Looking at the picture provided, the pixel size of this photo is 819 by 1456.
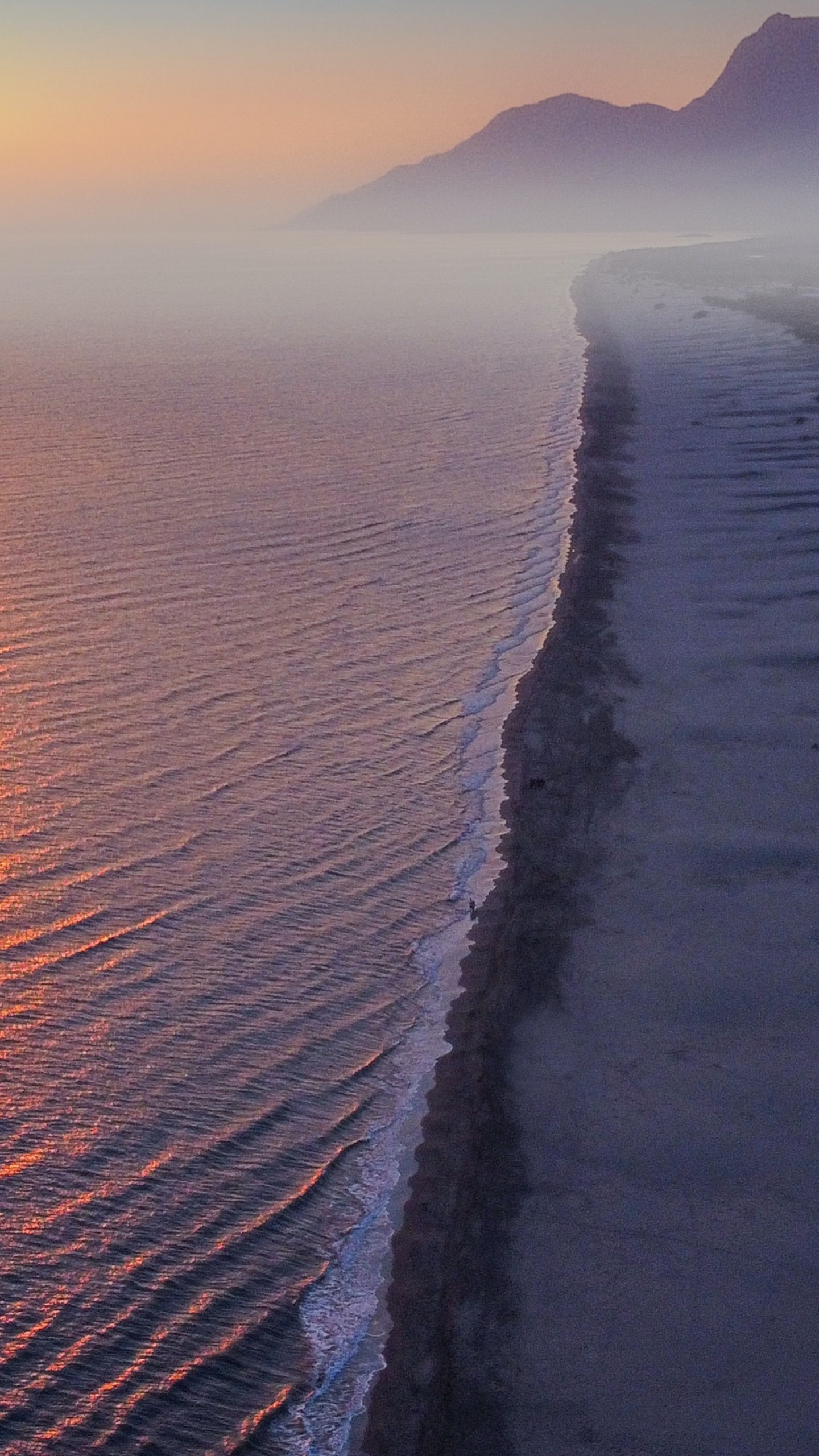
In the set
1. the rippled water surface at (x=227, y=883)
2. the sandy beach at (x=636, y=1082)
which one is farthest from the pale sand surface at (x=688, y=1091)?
the rippled water surface at (x=227, y=883)

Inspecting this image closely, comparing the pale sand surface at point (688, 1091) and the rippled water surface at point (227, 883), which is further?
the rippled water surface at point (227, 883)

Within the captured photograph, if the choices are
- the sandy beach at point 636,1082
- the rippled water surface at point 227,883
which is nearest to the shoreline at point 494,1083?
the sandy beach at point 636,1082

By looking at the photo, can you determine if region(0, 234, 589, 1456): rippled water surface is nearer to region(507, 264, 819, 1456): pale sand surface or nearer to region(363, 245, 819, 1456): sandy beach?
region(363, 245, 819, 1456): sandy beach

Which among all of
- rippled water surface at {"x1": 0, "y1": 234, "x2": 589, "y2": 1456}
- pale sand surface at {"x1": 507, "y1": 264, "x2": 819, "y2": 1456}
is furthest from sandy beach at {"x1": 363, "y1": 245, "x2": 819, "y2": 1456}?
rippled water surface at {"x1": 0, "y1": 234, "x2": 589, "y2": 1456}

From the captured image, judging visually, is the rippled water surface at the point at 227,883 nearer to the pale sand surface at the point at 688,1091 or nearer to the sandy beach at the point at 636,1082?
the sandy beach at the point at 636,1082

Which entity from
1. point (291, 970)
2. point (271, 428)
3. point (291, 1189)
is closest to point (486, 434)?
point (271, 428)

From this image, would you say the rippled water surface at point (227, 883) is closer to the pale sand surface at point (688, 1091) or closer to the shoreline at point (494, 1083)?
the shoreline at point (494, 1083)

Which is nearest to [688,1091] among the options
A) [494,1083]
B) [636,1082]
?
[636,1082]
